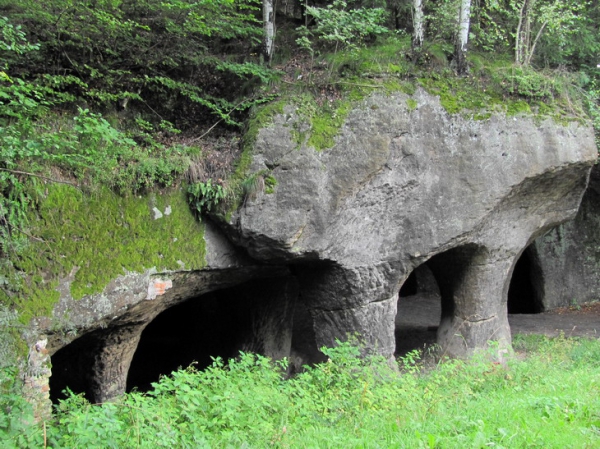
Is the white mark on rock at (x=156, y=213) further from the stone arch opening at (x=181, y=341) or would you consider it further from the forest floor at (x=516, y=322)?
the forest floor at (x=516, y=322)

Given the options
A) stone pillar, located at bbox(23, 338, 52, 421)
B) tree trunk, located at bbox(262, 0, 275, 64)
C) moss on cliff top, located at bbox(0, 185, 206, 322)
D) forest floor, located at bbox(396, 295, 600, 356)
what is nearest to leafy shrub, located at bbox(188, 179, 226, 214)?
moss on cliff top, located at bbox(0, 185, 206, 322)

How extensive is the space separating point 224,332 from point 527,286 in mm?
10346

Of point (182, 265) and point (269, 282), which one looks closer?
point (182, 265)

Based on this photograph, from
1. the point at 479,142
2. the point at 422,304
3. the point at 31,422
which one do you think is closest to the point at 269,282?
the point at 479,142

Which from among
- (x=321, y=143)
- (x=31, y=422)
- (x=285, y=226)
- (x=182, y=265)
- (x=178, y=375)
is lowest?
(x=31, y=422)

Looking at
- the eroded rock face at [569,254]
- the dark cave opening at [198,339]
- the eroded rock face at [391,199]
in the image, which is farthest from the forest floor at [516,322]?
the dark cave opening at [198,339]

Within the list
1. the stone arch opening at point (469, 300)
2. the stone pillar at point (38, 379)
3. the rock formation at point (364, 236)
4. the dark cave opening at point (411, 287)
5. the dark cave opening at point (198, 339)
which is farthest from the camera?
the dark cave opening at point (411, 287)

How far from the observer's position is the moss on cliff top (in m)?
5.69

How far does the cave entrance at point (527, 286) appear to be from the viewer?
1534 centimetres

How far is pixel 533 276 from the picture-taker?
1554 centimetres

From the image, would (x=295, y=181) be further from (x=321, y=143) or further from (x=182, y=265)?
(x=182, y=265)

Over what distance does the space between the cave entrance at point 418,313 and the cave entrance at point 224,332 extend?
2769mm

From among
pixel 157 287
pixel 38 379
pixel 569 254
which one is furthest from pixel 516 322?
pixel 38 379

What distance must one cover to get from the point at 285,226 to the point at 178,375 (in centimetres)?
264
